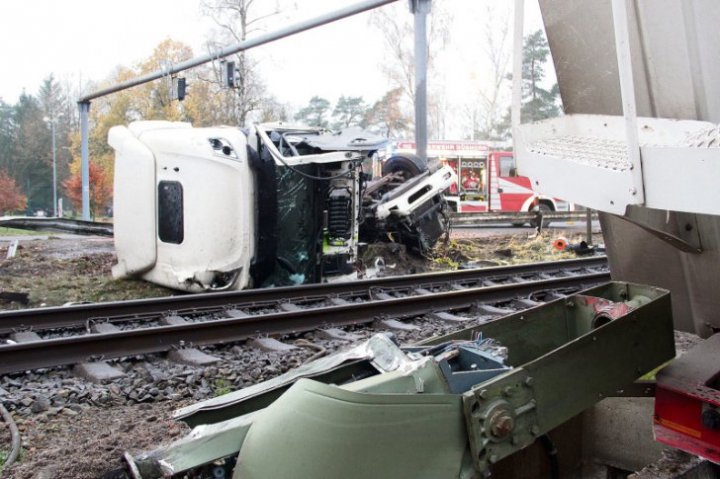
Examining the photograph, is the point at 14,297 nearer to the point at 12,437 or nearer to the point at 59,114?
the point at 12,437

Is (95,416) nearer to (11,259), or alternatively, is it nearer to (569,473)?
(569,473)

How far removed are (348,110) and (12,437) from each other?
59500 mm

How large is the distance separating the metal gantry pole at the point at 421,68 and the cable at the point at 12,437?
38.2 feet

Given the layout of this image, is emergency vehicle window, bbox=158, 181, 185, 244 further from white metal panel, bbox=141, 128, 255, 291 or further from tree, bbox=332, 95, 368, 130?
tree, bbox=332, 95, 368, 130

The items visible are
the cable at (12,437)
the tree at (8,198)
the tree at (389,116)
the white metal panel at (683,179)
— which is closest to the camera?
the white metal panel at (683,179)

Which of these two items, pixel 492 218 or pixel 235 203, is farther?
pixel 492 218

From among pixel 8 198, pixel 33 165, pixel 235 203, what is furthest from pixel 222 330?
pixel 33 165

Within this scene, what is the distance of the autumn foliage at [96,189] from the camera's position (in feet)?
146

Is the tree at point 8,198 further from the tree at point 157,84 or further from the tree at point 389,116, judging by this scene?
the tree at point 389,116

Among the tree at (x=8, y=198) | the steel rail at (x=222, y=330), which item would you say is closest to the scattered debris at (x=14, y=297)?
the steel rail at (x=222, y=330)

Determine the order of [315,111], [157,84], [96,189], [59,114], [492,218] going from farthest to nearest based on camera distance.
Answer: [59,114] → [315,111] → [96,189] → [157,84] → [492,218]

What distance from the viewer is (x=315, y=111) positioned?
62.3 m

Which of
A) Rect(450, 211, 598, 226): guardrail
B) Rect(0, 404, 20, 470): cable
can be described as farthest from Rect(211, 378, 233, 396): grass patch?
Rect(450, 211, 598, 226): guardrail

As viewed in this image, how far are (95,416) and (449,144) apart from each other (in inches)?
999
